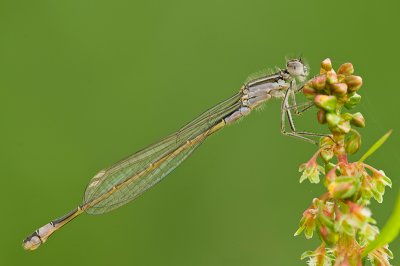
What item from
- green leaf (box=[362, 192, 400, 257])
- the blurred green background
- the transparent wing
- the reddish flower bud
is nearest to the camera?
green leaf (box=[362, 192, 400, 257])

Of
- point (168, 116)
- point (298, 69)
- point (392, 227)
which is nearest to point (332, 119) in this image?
point (392, 227)

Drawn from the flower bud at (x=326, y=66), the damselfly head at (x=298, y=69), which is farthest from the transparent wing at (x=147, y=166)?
the flower bud at (x=326, y=66)

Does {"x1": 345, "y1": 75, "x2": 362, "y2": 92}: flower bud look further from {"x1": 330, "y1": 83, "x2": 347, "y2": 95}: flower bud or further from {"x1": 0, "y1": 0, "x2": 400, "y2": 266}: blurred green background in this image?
{"x1": 0, "y1": 0, "x2": 400, "y2": 266}: blurred green background

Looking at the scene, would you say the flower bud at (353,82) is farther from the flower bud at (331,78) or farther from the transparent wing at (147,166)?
the transparent wing at (147,166)

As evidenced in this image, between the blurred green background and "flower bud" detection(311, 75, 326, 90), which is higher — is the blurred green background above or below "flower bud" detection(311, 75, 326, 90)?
above

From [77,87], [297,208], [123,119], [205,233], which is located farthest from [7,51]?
[297,208]

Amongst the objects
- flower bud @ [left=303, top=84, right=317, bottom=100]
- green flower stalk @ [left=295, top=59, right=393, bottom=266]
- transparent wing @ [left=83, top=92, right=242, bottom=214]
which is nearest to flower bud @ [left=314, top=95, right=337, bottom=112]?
green flower stalk @ [left=295, top=59, right=393, bottom=266]
